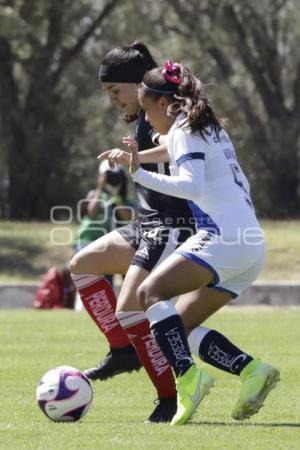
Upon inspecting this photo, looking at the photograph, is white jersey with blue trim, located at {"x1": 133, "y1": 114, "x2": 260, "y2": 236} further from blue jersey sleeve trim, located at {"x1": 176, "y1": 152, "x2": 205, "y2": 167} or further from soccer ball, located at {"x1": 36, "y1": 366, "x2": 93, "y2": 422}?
soccer ball, located at {"x1": 36, "y1": 366, "x2": 93, "y2": 422}

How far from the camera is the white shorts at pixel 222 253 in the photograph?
6.11m

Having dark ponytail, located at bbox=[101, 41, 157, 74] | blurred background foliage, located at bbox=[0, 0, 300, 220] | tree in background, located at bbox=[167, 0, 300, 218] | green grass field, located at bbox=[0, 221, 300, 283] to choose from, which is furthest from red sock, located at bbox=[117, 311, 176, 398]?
tree in background, located at bbox=[167, 0, 300, 218]

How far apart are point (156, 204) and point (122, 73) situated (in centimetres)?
90

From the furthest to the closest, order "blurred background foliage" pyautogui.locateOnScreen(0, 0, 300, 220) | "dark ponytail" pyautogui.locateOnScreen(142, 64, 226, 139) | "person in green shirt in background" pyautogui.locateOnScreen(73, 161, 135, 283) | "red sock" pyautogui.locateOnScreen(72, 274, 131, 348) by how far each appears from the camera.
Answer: "blurred background foliage" pyautogui.locateOnScreen(0, 0, 300, 220) < "person in green shirt in background" pyautogui.locateOnScreen(73, 161, 135, 283) < "red sock" pyautogui.locateOnScreen(72, 274, 131, 348) < "dark ponytail" pyautogui.locateOnScreen(142, 64, 226, 139)

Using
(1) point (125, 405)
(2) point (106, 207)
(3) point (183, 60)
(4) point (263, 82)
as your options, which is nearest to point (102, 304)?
(1) point (125, 405)

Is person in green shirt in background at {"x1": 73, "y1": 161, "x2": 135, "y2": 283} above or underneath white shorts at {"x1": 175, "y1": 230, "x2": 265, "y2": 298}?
underneath

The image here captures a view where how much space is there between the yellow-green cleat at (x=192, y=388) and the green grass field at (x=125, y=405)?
128 mm

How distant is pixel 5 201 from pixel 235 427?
24.7m

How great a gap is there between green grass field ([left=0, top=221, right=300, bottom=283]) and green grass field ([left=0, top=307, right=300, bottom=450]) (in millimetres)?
6907

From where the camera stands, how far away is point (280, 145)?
2964 cm

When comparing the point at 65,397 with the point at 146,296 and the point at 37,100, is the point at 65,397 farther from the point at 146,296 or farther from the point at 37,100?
the point at 37,100

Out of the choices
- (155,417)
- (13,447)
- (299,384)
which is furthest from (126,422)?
(299,384)

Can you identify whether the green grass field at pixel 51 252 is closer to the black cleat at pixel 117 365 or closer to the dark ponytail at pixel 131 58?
the black cleat at pixel 117 365

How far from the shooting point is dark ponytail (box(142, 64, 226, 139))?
20.1 feet
